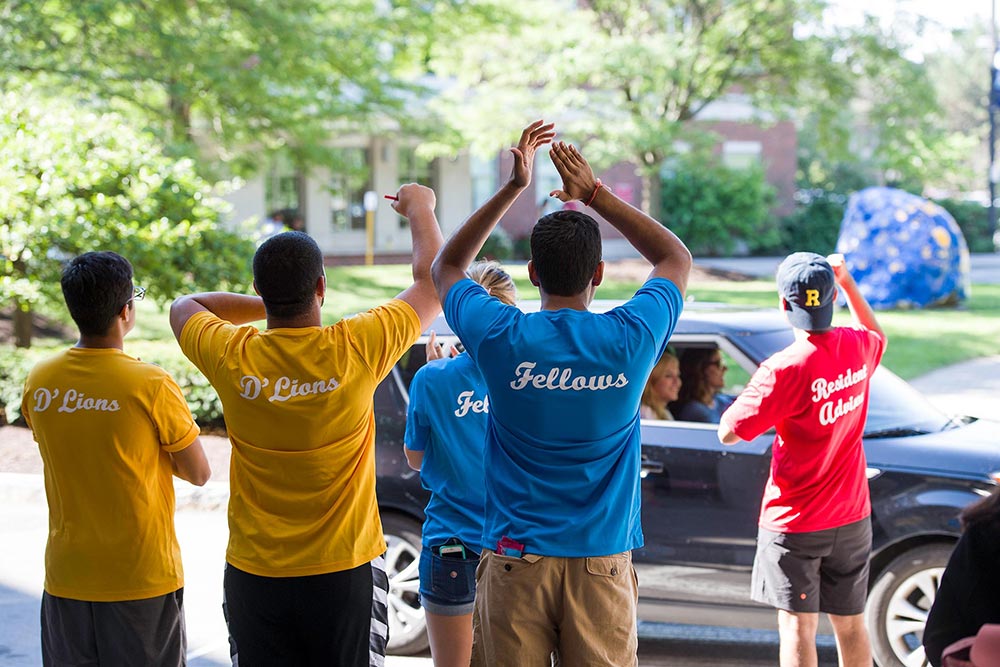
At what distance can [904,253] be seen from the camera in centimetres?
2023

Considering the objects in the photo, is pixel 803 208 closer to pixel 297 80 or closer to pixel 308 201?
pixel 308 201

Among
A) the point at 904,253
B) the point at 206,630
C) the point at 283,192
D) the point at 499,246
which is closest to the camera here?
the point at 206,630

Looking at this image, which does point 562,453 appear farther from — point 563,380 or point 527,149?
point 527,149

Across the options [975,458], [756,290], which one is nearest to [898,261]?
[756,290]

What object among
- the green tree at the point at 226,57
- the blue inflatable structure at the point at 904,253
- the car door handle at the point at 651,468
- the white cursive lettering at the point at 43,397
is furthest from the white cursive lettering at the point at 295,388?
the blue inflatable structure at the point at 904,253

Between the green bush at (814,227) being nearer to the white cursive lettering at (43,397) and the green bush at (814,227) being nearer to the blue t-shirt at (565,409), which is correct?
the blue t-shirt at (565,409)

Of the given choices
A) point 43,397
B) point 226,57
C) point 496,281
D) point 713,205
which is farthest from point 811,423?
point 713,205

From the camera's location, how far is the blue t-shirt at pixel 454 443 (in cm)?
387

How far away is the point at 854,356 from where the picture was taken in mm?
4188

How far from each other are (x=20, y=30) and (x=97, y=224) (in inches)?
166

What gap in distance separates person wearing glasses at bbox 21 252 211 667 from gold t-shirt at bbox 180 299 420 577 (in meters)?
0.28

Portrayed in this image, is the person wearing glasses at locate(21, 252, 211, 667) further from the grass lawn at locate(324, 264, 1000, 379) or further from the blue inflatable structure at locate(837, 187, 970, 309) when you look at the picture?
the blue inflatable structure at locate(837, 187, 970, 309)

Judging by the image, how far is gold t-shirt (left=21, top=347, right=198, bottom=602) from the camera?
3.24 meters

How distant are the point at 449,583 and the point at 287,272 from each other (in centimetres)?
141
